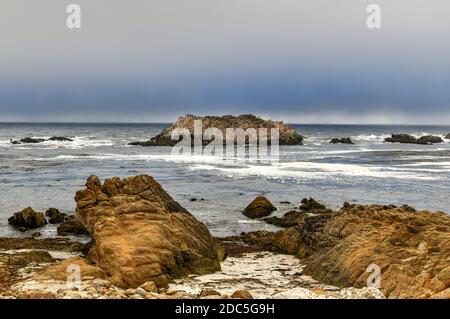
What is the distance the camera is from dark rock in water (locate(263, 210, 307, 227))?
67.8 feet

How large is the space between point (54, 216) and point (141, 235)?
10546mm

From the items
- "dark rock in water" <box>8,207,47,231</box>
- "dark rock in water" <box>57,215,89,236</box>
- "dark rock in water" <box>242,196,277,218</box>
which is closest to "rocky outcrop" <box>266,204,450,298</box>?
"dark rock in water" <box>242,196,277,218</box>

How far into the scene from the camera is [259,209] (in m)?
22.8

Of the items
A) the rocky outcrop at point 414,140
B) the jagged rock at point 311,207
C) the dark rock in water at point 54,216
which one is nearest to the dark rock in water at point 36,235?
the dark rock in water at point 54,216

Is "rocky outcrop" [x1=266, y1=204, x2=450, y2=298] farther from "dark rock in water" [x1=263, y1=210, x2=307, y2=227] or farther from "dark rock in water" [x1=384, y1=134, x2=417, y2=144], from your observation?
"dark rock in water" [x1=384, y1=134, x2=417, y2=144]

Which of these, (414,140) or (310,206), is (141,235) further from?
(414,140)

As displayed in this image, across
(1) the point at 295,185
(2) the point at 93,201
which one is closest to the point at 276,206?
(1) the point at 295,185

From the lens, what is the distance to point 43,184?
33.1 metres

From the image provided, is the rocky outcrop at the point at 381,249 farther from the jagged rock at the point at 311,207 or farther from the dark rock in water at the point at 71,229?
the dark rock in water at the point at 71,229

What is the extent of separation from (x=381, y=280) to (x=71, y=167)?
41402 millimetres

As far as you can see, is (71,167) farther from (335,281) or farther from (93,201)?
(335,281)

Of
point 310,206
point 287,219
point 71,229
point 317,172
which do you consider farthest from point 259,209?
point 317,172

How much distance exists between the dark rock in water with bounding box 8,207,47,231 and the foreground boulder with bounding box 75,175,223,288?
6.03 metres

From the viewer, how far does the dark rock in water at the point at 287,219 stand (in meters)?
20.7
